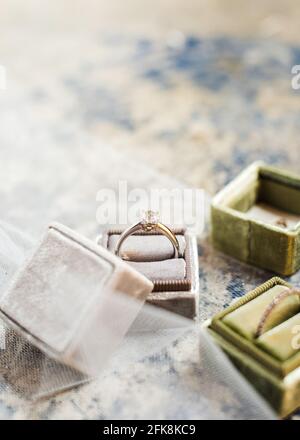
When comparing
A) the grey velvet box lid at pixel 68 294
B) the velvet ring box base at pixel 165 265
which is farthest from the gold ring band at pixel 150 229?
the grey velvet box lid at pixel 68 294

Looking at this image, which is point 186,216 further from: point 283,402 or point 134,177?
point 283,402

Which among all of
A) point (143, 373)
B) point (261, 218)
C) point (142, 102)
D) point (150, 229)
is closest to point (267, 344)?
point (143, 373)

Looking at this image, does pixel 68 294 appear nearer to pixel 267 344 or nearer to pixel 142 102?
pixel 267 344

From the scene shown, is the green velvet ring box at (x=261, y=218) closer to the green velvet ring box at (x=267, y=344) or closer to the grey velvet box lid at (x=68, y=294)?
the green velvet ring box at (x=267, y=344)

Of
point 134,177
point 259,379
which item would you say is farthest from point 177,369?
point 134,177

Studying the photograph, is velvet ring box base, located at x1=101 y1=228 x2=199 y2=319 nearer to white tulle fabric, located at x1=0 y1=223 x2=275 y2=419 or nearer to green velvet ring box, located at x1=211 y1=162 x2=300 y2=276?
white tulle fabric, located at x1=0 y1=223 x2=275 y2=419
